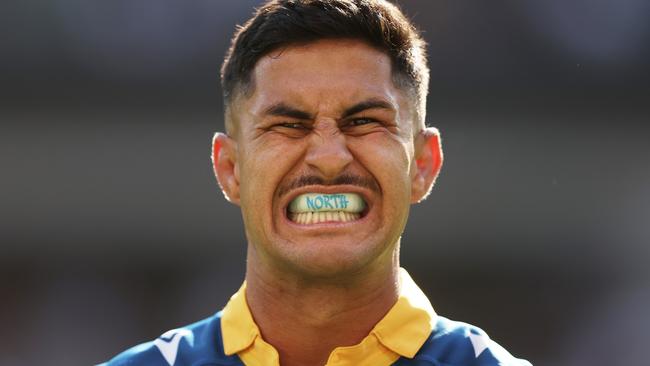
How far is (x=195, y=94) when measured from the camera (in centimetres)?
795

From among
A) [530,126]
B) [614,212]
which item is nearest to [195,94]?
[530,126]

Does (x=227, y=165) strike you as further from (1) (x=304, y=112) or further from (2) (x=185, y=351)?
(2) (x=185, y=351)

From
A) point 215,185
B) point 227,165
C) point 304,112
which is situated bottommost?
point 215,185

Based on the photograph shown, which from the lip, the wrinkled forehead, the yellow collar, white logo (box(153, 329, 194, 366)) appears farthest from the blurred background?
the lip

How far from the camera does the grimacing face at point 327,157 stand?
2.72 metres

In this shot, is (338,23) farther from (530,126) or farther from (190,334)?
(530,126)

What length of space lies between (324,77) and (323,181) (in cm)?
28

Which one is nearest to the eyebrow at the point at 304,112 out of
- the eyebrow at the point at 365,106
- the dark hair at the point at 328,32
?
the eyebrow at the point at 365,106

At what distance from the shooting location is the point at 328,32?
2.84 meters

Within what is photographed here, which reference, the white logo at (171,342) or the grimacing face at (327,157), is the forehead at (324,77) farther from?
the white logo at (171,342)

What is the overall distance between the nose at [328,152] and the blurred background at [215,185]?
16.6 feet

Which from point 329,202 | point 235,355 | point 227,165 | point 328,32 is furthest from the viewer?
point 227,165

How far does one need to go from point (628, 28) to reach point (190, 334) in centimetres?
573

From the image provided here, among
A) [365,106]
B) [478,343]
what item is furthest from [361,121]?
[478,343]
